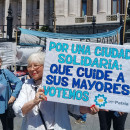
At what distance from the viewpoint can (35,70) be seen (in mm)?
2602

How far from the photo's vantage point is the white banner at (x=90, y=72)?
8.70 ft

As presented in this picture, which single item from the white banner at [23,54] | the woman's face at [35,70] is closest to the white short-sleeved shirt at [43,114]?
the woman's face at [35,70]

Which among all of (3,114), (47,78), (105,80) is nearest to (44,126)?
(47,78)

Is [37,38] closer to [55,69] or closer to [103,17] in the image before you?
[55,69]

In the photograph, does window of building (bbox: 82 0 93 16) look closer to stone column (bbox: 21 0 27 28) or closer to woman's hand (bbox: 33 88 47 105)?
stone column (bbox: 21 0 27 28)

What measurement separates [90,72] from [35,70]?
22.9 inches

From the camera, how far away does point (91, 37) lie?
11180 mm

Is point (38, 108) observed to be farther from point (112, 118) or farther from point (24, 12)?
point (24, 12)

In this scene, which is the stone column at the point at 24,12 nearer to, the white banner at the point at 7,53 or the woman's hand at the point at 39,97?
the white banner at the point at 7,53

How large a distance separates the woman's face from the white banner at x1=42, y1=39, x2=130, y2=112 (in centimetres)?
6

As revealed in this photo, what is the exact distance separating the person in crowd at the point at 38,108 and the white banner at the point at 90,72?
11 cm

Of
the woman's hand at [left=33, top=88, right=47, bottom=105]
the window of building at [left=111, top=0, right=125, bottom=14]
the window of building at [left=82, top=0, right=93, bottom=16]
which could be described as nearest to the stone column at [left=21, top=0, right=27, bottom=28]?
the window of building at [left=82, top=0, right=93, bottom=16]

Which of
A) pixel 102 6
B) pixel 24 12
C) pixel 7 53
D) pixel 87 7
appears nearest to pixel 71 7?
pixel 87 7

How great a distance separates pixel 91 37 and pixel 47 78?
28.7 ft
